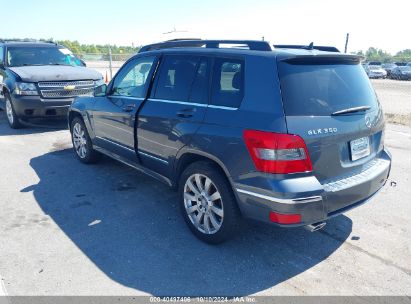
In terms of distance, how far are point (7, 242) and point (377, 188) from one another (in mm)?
3627

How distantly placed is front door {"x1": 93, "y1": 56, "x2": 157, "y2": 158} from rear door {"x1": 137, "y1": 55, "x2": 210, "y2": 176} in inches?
8.5

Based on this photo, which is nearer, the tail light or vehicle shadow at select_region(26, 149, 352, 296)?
the tail light

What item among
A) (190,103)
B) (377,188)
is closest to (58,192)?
(190,103)

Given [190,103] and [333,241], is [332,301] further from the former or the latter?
[190,103]

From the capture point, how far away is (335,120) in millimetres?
2947

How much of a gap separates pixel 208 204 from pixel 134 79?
6.79 ft

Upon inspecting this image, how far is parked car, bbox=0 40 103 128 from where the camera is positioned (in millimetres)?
7629

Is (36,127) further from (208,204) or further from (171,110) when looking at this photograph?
(208,204)

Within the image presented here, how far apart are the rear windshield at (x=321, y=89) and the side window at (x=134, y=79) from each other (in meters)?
1.90

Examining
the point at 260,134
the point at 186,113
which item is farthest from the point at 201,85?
the point at 260,134

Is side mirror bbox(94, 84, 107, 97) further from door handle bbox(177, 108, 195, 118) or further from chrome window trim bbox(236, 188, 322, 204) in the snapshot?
chrome window trim bbox(236, 188, 322, 204)

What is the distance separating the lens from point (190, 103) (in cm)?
348

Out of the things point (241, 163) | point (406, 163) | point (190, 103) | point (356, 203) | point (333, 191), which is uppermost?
point (190, 103)

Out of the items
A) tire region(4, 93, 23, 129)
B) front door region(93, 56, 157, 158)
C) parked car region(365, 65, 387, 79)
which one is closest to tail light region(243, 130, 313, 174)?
front door region(93, 56, 157, 158)
